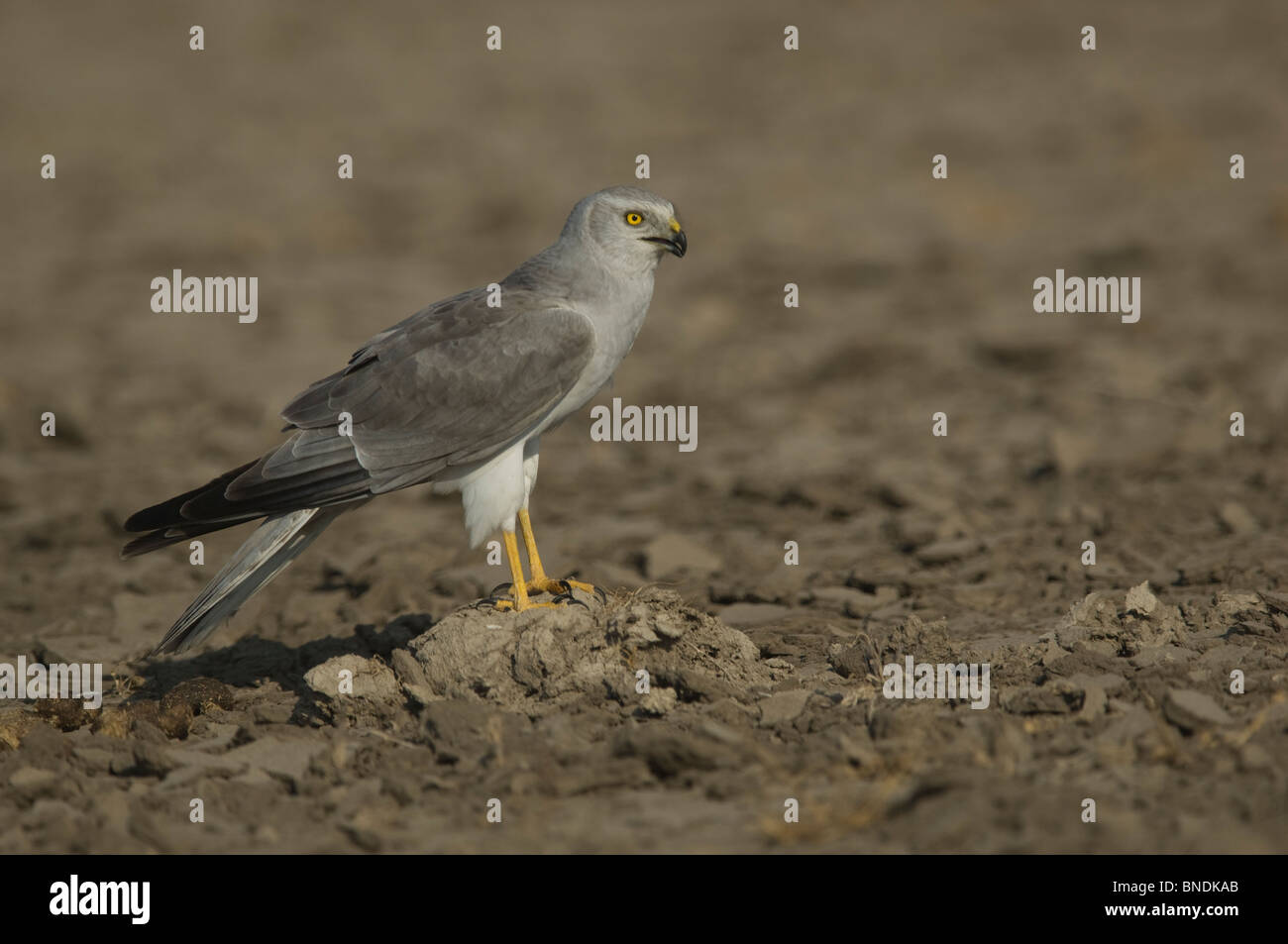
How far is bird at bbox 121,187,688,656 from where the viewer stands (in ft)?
21.7

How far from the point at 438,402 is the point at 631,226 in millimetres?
1269

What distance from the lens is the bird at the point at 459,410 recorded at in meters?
6.61

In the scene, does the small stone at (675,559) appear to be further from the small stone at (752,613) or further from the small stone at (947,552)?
the small stone at (947,552)

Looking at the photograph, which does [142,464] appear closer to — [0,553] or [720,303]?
[0,553]

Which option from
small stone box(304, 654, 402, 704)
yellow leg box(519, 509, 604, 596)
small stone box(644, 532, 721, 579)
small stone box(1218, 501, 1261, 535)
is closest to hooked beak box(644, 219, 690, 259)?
yellow leg box(519, 509, 604, 596)

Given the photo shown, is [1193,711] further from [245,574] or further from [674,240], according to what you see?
[245,574]

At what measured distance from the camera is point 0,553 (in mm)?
10188

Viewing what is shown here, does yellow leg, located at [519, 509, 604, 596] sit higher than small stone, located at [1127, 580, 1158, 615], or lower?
higher

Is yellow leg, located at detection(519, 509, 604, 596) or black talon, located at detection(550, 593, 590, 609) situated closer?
black talon, located at detection(550, 593, 590, 609)

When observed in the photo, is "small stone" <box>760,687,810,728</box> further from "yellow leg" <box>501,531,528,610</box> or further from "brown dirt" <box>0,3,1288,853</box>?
"yellow leg" <box>501,531,528,610</box>

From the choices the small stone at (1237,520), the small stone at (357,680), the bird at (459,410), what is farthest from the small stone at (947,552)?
the small stone at (357,680)

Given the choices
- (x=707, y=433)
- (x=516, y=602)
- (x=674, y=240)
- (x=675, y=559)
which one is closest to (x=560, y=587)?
(x=516, y=602)

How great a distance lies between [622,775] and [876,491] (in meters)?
5.63

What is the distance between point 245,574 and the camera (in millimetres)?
6539
